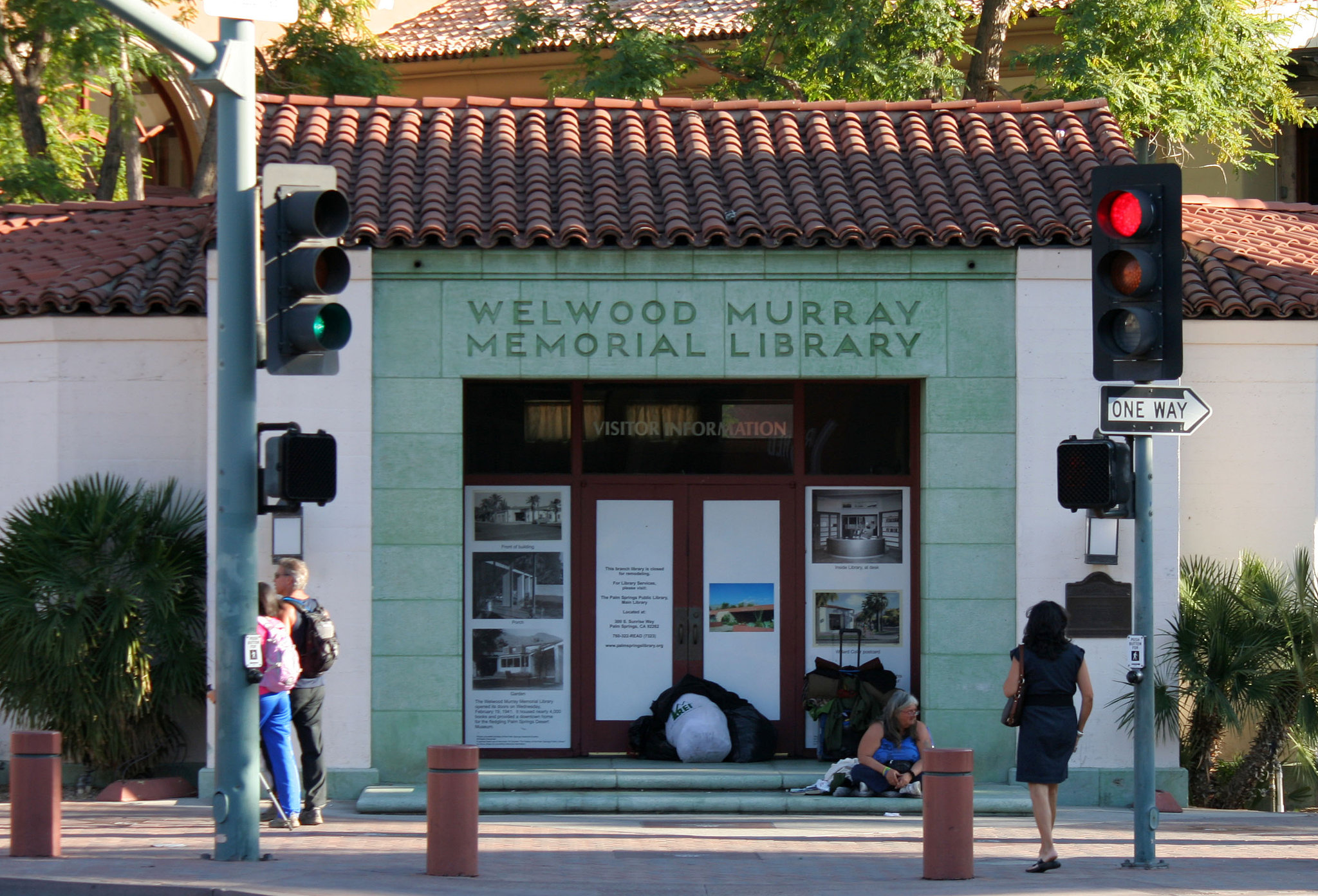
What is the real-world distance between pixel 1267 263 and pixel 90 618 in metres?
10.5

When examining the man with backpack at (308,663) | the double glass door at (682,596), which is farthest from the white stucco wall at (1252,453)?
the man with backpack at (308,663)

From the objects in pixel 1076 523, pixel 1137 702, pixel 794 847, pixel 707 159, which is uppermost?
pixel 707 159

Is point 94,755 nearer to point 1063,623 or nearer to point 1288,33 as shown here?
point 1063,623

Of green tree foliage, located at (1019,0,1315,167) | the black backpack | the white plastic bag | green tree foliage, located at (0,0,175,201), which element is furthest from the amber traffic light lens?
green tree foliage, located at (0,0,175,201)

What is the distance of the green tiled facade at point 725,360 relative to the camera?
1155 cm

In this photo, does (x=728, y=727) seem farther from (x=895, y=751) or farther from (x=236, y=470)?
(x=236, y=470)

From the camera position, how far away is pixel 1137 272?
8164mm

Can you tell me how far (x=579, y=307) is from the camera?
1162 centimetres

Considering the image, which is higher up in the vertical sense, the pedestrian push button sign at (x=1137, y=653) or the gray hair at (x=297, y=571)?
the gray hair at (x=297, y=571)

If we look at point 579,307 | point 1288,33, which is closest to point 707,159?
point 579,307

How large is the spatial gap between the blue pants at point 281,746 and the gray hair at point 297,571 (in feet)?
2.38

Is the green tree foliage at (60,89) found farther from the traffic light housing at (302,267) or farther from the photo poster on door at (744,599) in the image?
the traffic light housing at (302,267)

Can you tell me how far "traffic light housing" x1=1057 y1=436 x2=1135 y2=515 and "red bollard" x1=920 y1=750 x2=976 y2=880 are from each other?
1589 millimetres

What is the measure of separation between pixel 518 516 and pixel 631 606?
126 cm
